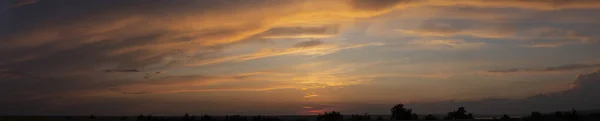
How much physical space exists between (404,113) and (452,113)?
8099 mm

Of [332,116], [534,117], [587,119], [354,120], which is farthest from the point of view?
[354,120]

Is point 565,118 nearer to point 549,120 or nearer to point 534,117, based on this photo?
point 549,120

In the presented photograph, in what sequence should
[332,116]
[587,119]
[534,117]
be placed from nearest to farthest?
1. [587,119]
2. [534,117]
3. [332,116]

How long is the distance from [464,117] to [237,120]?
111 ft

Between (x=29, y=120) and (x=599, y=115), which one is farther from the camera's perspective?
(x=29, y=120)

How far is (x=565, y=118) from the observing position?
51812 mm

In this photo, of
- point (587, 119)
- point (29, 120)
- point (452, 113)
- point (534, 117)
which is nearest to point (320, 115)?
point (452, 113)

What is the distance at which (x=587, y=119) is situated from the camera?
5128cm

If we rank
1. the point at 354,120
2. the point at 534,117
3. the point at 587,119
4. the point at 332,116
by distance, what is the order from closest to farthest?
the point at 587,119
the point at 534,117
the point at 332,116
the point at 354,120

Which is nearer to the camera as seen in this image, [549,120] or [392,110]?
[549,120]

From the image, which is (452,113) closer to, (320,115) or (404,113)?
(404,113)

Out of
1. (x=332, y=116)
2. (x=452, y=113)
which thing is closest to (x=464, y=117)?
(x=452, y=113)

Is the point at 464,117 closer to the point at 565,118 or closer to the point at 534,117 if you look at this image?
the point at 534,117

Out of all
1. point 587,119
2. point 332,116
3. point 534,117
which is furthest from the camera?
point 332,116
